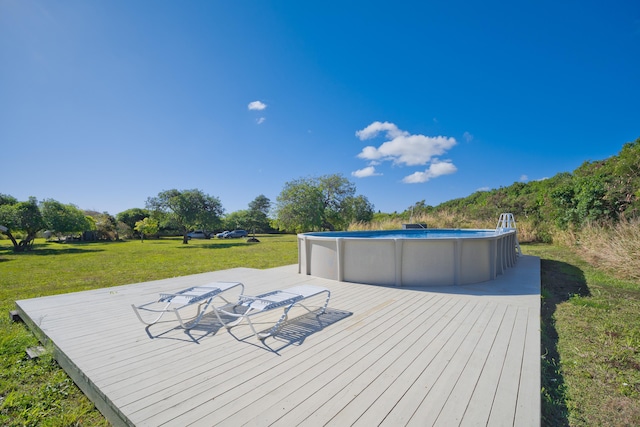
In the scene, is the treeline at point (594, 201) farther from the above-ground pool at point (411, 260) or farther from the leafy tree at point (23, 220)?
the leafy tree at point (23, 220)

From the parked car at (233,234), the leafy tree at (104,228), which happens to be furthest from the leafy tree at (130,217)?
the parked car at (233,234)

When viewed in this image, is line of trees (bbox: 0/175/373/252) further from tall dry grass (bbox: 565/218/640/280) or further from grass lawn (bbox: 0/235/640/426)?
grass lawn (bbox: 0/235/640/426)

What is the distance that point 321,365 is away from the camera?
2389 millimetres

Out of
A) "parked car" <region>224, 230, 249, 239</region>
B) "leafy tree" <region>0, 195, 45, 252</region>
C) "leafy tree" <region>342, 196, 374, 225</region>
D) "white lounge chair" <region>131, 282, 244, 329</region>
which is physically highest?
"leafy tree" <region>342, 196, 374, 225</region>

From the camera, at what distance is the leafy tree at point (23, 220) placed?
16.2 m

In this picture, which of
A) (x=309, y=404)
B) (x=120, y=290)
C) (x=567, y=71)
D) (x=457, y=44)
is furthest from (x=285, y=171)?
(x=309, y=404)

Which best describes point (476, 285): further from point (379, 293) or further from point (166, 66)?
point (166, 66)

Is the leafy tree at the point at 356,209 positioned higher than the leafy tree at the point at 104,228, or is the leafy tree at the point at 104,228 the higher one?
the leafy tree at the point at 356,209

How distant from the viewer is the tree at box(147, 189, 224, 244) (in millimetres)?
23672

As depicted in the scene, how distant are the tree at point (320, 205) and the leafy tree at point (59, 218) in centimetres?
1453

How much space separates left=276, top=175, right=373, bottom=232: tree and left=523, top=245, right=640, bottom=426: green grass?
19296mm

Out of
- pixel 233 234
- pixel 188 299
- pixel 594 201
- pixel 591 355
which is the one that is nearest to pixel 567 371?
pixel 591 355

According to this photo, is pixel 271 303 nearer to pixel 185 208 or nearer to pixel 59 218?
pixel 59 218

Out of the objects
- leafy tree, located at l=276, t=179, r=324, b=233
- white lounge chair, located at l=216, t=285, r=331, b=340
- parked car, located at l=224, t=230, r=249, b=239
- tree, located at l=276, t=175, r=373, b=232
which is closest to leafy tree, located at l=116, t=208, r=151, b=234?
Answer: parked car, located at l=224, t=230, r=249, b=239
